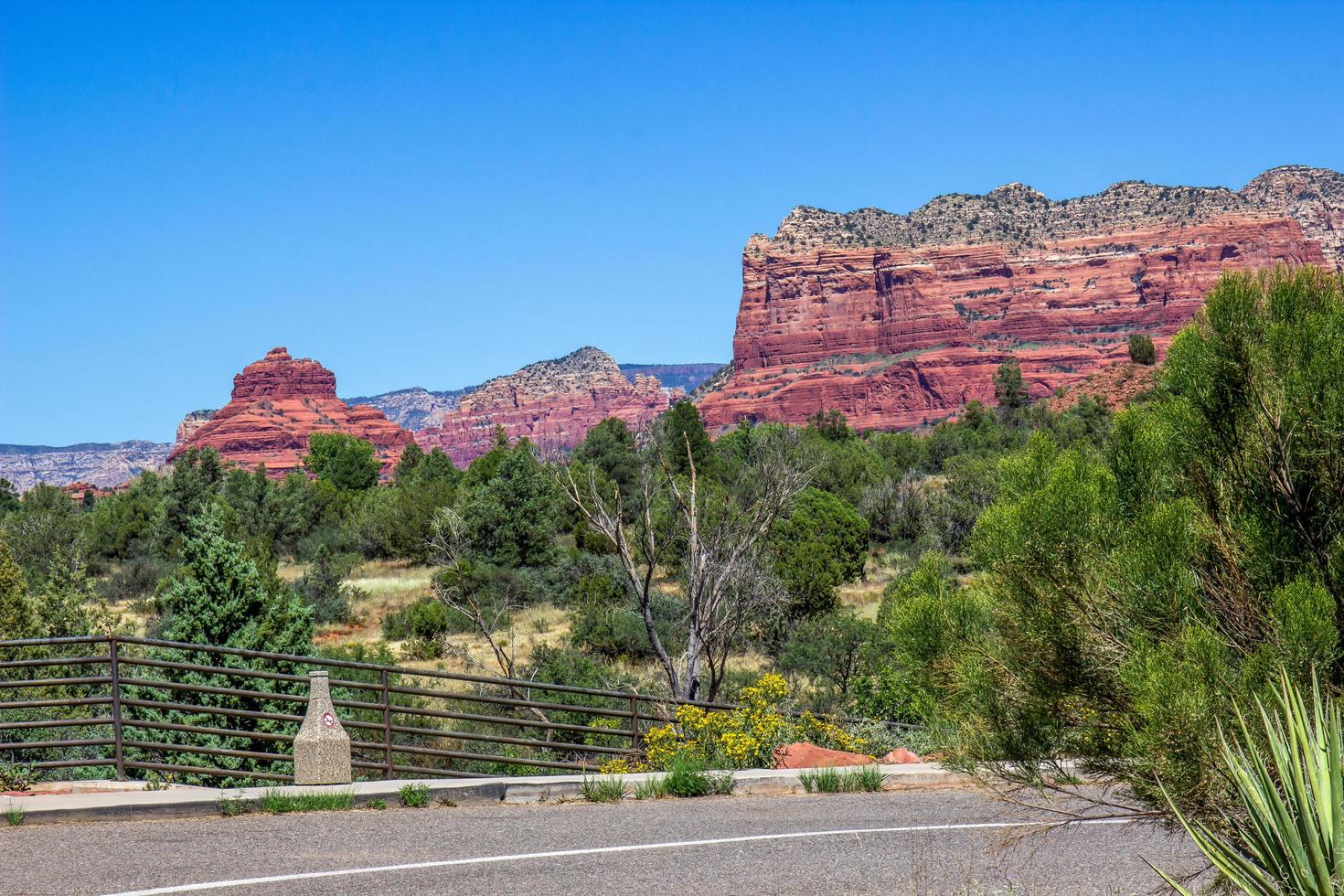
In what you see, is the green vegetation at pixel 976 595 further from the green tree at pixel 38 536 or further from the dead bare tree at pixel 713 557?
the green tree at pixel 38 536

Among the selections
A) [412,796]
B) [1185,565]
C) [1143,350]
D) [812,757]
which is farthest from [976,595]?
[1143,350]

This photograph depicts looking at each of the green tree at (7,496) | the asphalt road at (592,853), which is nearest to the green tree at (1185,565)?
the asphalt road at (592,853)

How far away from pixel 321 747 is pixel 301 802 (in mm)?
576

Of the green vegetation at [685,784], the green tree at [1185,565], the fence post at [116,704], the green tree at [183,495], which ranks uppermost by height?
the green tree at [183,495]

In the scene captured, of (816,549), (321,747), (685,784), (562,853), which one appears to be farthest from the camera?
(816,549)

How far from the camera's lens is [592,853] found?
27.3ft

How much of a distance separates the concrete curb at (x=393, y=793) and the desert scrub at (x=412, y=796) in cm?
6

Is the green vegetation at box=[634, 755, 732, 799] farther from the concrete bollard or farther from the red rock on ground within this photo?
the concrete bollard

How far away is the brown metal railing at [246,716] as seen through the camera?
389 inches

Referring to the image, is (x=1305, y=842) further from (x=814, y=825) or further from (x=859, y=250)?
(x=859, y=250)

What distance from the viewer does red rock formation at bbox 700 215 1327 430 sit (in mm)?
164500

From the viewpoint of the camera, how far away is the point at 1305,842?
4004 mm

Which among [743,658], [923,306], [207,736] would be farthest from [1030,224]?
[207,736]

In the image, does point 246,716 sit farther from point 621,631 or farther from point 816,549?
point 816,549
